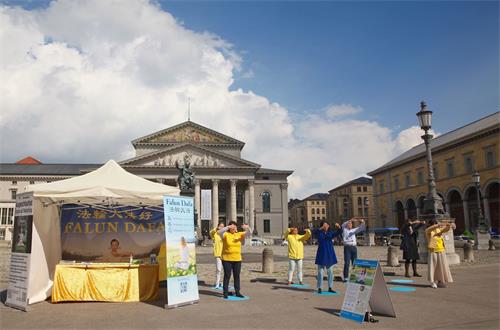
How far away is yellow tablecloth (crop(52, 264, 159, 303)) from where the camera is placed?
922 cm

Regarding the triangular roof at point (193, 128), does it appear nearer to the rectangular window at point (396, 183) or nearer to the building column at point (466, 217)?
the rectangular window at point (396, 183)

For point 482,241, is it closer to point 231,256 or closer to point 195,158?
point 231,256

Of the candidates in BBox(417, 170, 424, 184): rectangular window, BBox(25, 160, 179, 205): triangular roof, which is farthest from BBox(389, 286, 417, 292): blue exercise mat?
BBox(417, 170, 424, 184): rectangular window

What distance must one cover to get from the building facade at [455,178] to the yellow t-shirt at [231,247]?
1788 inches

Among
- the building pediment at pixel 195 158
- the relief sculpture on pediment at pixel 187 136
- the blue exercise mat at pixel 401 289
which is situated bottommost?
the blue exercise mat at pixel 401 289

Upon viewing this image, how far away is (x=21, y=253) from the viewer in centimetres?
912

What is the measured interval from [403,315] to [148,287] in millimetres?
5781

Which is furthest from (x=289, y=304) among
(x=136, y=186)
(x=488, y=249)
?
(x=488, y=249)

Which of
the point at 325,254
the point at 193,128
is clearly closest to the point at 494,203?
the point at 325,254

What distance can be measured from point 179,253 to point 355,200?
10628cm

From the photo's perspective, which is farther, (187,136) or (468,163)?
→ (187,136)

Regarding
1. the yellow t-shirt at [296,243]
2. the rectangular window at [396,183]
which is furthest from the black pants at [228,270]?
the rectangular window at [396,183]

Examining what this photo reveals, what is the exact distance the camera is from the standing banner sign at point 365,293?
23.4 ft

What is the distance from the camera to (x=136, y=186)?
10281 millimetres
